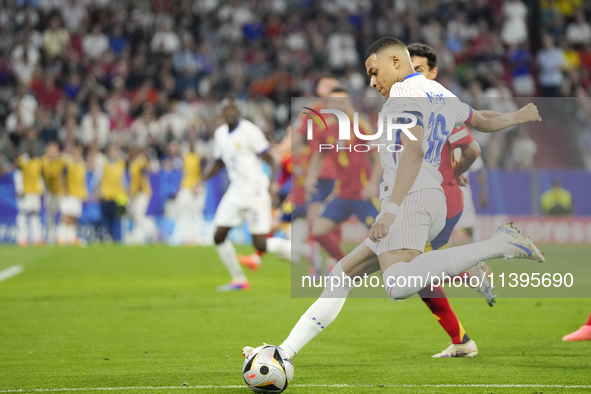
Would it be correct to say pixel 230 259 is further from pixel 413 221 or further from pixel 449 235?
pixel 413 221

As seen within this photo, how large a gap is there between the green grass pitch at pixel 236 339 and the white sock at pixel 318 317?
0.28m

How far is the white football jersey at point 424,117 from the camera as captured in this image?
199 inches

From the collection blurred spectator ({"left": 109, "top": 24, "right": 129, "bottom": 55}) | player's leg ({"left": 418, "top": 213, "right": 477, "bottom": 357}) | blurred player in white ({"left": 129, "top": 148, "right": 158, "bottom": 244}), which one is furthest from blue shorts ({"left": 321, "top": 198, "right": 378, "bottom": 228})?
blurred spectator ({"left": 109, "top": 24, "right": 129, "bottom": 55})

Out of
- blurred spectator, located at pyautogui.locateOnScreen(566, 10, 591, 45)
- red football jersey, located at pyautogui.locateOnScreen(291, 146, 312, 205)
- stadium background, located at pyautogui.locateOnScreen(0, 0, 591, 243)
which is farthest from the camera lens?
blurred spectator, located at pyautogui.locateOnScreen(566, 10, 591, 45)

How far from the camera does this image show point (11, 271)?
14.2 metres

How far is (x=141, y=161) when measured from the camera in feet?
70.0

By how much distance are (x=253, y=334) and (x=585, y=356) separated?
291cm

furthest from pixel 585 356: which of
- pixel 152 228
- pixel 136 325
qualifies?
pixel 152 228

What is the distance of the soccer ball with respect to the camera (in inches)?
194

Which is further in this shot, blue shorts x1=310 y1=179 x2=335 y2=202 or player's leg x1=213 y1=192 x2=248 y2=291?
blue shorts x1=310 y1=179 x2=335 y2=202

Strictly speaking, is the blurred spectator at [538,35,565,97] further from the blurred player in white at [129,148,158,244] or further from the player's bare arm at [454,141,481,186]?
the player's bare arm at [454,141,481,186]

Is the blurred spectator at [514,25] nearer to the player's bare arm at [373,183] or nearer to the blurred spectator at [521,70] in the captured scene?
the blurred spectator at [521,70]

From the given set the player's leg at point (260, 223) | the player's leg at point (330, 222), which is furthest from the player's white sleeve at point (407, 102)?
the player's leg at point (260, 223)

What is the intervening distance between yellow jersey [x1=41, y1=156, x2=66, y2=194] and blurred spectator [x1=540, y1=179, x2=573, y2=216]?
11.6 meters
